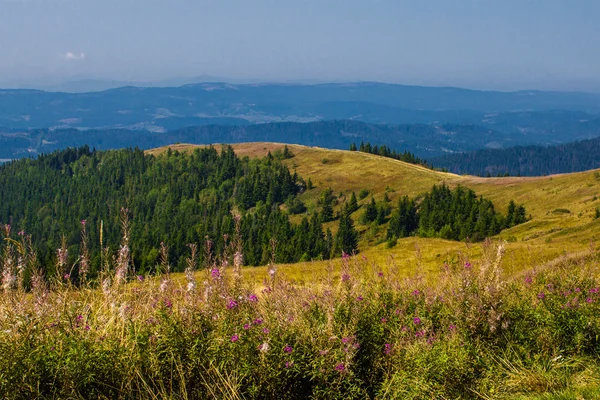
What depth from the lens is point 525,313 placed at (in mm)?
9711

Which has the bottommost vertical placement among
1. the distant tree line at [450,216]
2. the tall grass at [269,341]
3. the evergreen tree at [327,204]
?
the evergreen tree at [327,204]

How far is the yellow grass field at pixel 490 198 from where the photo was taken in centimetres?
3486

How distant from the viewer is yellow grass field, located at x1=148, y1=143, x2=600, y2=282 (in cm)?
3486

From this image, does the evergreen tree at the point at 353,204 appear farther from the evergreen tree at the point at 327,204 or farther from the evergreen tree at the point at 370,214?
the evergreen tree at the point at 370,214

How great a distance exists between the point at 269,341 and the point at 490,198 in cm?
12899

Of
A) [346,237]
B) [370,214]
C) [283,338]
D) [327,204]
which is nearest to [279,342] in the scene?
[283,338]

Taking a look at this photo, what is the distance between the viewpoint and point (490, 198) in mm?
128375

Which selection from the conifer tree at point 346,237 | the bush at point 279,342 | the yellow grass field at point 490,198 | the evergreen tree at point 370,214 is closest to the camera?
the bush at point 279,342

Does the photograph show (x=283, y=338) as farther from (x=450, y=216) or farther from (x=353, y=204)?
(x=353, y=204)

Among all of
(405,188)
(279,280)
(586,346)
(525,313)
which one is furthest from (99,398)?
(405,188)

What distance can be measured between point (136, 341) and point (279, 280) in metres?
2.88

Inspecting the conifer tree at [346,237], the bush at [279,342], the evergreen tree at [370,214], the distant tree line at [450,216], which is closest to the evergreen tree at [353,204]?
the evergreen tree at [370,214]

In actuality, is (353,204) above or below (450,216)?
below

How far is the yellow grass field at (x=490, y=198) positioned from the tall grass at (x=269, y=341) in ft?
5.67
